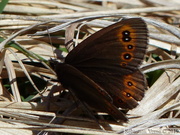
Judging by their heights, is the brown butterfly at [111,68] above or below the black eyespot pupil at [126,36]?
below

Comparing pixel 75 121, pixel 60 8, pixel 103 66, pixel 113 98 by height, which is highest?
pixel 60 8

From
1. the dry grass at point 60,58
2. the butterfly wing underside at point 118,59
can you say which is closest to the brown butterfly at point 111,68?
the butterfly wing underside at point 118,59

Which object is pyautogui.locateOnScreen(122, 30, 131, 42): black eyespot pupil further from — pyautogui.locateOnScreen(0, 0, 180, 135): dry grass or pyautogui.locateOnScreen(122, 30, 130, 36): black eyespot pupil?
pyautogui.locateOnScreen(0, 0, 180, 135): dry grass

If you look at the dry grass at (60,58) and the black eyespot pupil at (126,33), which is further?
the dry grass at (60,58)

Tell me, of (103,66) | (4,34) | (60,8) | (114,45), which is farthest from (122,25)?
(60,8)

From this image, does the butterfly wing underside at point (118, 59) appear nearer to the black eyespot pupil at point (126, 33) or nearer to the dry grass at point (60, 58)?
the black eyespot pupil at point (126, 33)

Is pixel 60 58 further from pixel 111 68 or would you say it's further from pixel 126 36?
pixel 126 36

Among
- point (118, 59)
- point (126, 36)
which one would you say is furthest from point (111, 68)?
point (126, 36)

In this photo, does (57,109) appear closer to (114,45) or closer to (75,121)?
(75,121)
